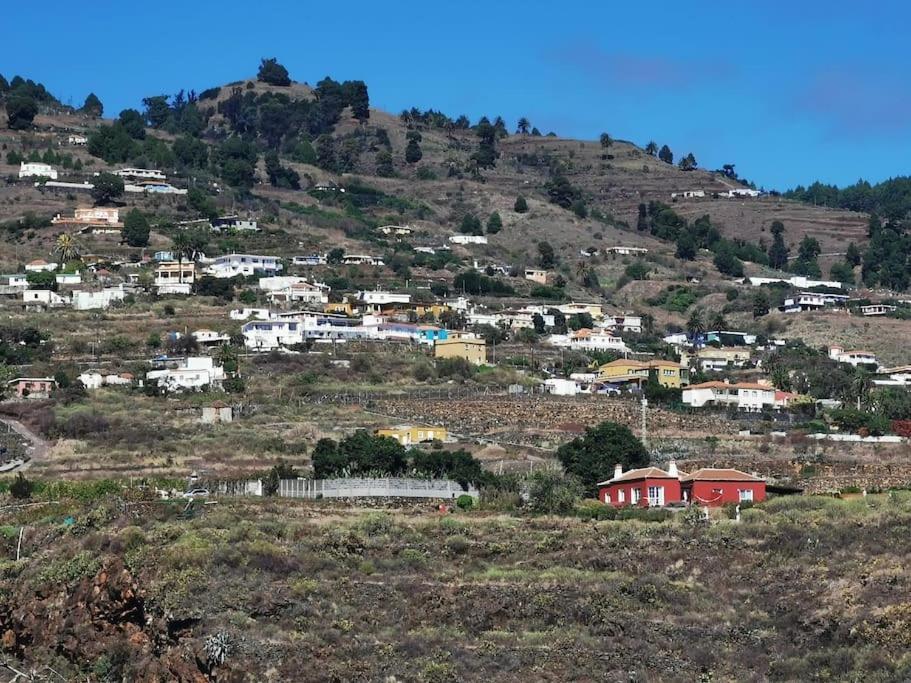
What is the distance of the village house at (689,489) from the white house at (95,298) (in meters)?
55.5

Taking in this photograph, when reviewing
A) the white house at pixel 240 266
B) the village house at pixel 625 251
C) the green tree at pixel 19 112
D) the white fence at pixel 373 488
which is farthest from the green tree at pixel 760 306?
the green tree at pixel 19 112

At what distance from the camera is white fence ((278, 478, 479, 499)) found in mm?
61375

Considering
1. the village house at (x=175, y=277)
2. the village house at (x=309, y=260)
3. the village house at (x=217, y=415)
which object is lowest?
the village house at (x=217, y=415)

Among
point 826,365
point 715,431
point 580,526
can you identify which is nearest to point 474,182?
point 826,365

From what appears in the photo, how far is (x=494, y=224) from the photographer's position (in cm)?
16238

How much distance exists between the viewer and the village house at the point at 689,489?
58719 millimetres

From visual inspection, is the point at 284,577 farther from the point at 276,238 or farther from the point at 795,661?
the point at 276,238

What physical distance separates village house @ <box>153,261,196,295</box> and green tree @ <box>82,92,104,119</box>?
7101cm

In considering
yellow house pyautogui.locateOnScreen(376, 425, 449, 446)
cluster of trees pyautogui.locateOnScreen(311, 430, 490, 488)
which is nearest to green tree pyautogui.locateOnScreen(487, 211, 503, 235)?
yellow house pyautogui.locateOnScreen(376, 425, 449, 446)

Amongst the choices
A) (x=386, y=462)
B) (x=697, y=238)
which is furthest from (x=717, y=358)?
(x=697, y=238)

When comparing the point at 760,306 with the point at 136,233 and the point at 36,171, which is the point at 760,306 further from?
the point at 36,171

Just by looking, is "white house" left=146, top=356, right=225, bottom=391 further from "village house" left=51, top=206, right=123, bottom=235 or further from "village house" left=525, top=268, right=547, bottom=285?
"village house" left=525, top=268, right=547, bottom=285

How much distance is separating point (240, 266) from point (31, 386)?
3378 cm

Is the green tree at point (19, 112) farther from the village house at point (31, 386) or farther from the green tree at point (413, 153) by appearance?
the village house at point (31, 386)
